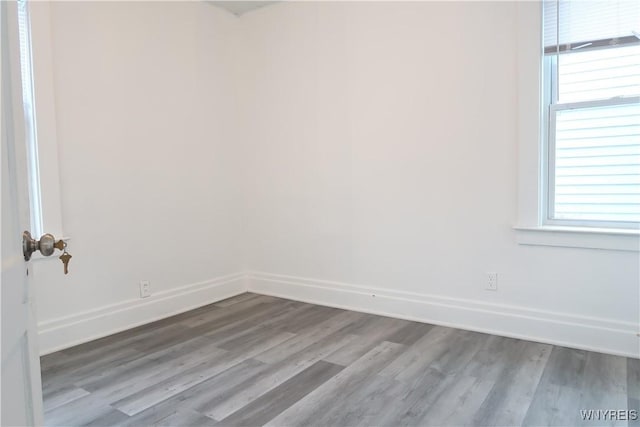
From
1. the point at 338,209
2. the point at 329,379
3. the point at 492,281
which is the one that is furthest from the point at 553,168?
the point at 329,379

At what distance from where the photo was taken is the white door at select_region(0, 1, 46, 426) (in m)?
0.85

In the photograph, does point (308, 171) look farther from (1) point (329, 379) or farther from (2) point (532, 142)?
(1) point (329, 379)

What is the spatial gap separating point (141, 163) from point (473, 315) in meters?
2.57

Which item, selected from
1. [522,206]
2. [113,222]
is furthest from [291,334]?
[522,206]

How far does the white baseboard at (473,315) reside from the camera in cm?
265

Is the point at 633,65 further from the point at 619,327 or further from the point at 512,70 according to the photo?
the point at 619,327

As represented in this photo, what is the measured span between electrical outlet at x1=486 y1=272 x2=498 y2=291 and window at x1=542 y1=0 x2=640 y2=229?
0.47 metres

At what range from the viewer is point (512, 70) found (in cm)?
286

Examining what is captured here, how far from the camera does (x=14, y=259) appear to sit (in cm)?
89

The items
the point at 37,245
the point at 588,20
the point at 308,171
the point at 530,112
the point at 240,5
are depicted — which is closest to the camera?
the point at 37,245

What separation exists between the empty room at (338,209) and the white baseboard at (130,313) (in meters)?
0.02

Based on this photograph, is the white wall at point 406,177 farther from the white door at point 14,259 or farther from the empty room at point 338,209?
the white door at point 14,259

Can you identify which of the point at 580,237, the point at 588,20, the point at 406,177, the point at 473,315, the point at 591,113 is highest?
the point at 588,20

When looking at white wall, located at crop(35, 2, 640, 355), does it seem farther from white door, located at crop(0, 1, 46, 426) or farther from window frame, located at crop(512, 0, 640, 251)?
white door, located at crop(0, 1, 46, 426)
